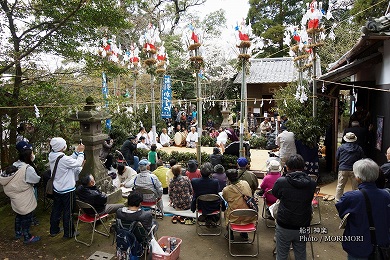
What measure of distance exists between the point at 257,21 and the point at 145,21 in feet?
32.8

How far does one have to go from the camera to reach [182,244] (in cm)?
523

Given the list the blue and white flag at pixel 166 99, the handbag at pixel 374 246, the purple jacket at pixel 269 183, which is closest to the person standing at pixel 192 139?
the blue and white flag at pixel 166 99

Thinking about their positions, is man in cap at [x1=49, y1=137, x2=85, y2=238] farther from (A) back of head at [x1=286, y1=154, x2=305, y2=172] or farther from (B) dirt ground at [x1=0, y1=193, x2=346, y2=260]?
(A) back of head at [x1=286, y1=154, x2=305, y2=172]

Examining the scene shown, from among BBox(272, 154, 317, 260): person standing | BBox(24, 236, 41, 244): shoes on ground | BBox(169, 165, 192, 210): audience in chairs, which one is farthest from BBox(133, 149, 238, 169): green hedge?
BBox(24, 236, 41, 244): shoes on ground

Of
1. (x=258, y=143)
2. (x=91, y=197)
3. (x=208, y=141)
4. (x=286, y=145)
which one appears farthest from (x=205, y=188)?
(x=208, y=141)

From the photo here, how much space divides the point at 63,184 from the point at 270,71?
18755mm

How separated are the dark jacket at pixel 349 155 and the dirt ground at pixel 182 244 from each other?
1.23 metres

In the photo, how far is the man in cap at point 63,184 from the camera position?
5.23 meters

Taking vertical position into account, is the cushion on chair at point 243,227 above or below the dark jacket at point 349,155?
below

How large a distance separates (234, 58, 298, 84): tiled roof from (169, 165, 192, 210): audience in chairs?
14.4 m

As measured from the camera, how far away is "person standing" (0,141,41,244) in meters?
5.22

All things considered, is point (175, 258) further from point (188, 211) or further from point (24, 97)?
point (24, 97)

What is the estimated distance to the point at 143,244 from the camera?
418cm

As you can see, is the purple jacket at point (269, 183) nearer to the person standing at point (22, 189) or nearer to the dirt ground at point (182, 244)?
the dirt ground at point (182, 244)
